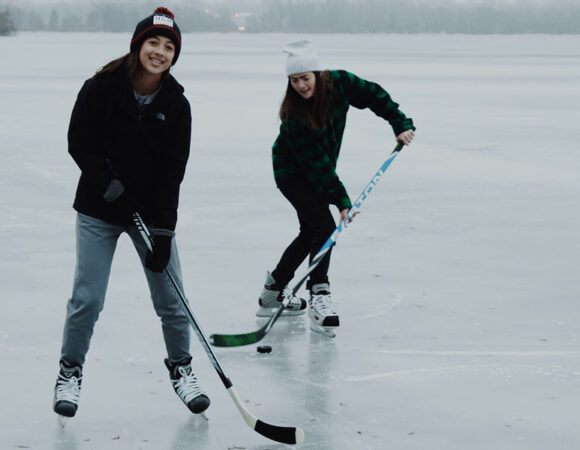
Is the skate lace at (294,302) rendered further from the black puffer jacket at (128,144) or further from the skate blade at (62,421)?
the skate blade at (62,421)

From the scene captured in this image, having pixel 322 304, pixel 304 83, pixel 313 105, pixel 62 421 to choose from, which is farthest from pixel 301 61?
pixel 62 421

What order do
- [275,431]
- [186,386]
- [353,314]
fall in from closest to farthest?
[275,431], [186,386], [353,314]

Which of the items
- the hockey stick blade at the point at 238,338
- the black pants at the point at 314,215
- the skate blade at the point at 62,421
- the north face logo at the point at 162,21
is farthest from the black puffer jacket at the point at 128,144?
the black pants at the point at 314,215

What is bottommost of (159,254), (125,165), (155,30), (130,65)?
(159,254)

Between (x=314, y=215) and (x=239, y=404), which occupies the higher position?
(x=314, y=215)

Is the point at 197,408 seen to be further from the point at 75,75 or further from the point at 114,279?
the point at 75,75

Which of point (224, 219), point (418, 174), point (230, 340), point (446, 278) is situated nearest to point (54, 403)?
point (230, 340)

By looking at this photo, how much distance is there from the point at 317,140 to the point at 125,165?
1342 mm

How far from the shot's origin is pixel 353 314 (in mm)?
4949

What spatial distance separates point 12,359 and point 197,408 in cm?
104

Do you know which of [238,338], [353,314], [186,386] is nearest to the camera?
[186,386]

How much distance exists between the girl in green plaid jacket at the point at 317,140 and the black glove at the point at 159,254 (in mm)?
1274

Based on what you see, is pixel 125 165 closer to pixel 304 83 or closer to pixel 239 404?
pixel 239 404

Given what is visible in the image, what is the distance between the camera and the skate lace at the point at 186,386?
3531 millimetres
